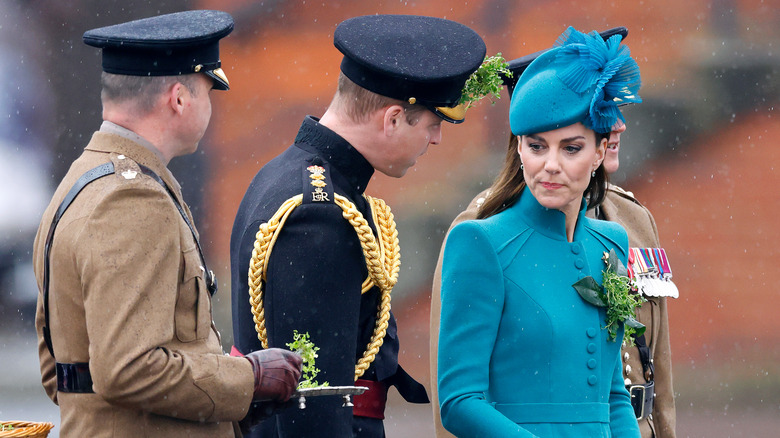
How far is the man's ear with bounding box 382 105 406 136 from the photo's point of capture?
9.42ft

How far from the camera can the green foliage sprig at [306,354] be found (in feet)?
8.63

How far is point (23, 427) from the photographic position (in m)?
2.62

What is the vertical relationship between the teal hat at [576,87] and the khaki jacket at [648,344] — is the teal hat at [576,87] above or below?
above

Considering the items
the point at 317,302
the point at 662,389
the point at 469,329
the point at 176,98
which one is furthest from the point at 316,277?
the point at 662,389

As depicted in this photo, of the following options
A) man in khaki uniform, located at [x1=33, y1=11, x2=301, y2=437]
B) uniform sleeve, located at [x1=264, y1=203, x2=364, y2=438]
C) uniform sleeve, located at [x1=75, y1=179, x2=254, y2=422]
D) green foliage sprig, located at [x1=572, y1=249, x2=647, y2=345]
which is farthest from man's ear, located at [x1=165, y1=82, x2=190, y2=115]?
green foliage sprig, located at [x1=572, y1=249, x2=647, y2=345]

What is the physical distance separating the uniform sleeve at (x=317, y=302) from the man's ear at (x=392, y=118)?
0.28 meters

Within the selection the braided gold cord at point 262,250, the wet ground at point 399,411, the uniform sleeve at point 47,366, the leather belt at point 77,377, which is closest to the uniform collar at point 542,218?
the braided gold cord at point 262,250

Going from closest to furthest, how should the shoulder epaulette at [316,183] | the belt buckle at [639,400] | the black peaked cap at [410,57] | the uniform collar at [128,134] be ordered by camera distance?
the uniform collar at [128,134], the shoulder epaulette at [316,183], the black peaked cap at [410,57], the belt buckle at [639,400]

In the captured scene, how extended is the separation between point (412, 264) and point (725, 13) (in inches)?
95.5

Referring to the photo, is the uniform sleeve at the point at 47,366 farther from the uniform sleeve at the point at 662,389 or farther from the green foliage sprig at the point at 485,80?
the uniform sleeve at the point at 662,389

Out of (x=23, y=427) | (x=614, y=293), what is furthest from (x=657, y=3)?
(x=23, y=427)

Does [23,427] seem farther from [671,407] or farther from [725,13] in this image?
[725,13]

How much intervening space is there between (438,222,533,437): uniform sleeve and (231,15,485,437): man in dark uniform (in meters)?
0.31

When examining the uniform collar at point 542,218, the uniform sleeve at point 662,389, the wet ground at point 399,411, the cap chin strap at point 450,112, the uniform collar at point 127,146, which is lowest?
the wet ground at point 399,411
